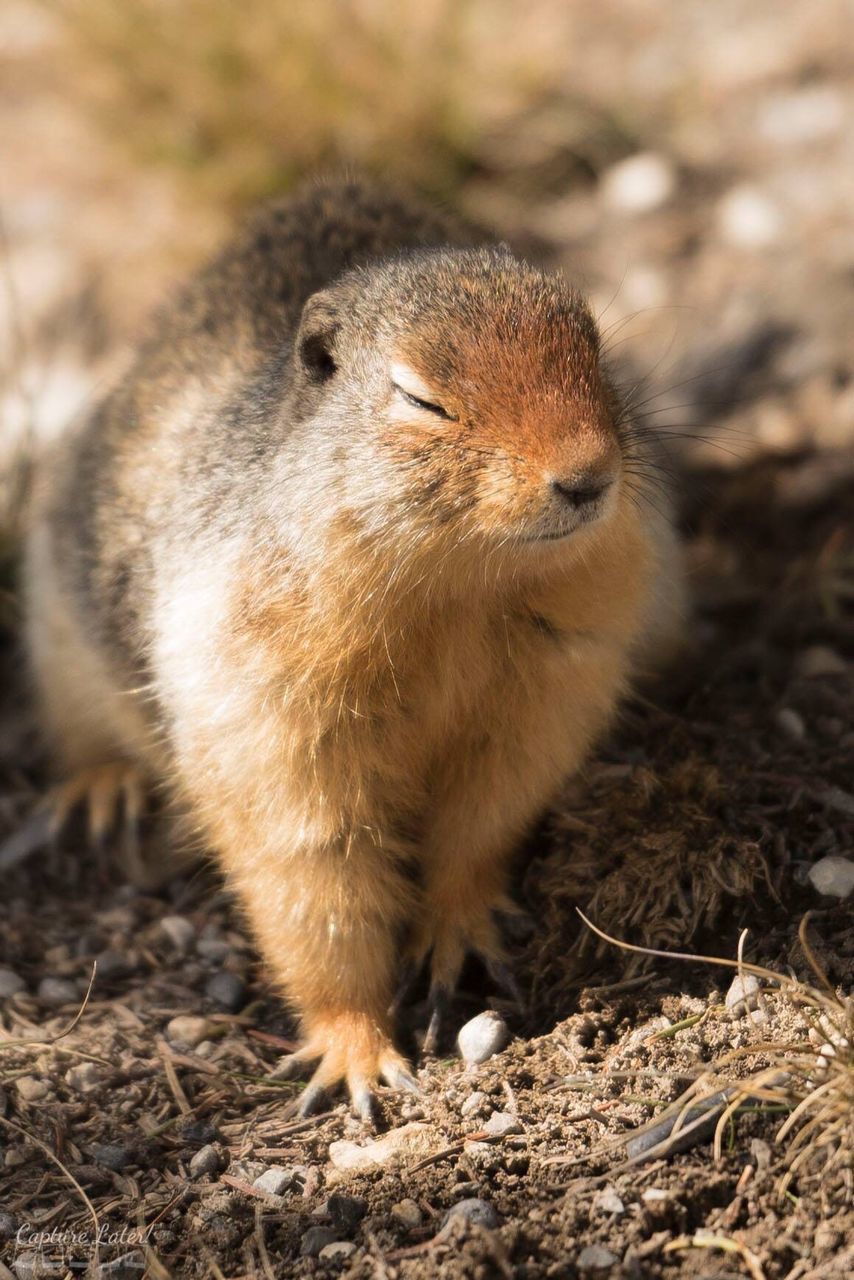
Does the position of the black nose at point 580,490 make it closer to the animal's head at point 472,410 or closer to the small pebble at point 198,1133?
the animal's head at point 472,410

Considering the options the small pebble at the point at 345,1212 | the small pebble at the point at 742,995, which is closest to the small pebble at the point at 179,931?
the small pebble at the point at 345,1212

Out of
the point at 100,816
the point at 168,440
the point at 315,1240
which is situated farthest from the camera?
the point at 100,816

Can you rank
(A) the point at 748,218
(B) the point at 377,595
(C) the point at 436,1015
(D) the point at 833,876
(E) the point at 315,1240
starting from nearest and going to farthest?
(E) the point at 315,1240
(B) the point at 377,595
(D) the point at 833,876
(C) the point at 436,1015
(A) the point at 748,218

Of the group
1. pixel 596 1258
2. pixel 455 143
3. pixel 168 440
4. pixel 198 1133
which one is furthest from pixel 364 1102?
pixel 455 143

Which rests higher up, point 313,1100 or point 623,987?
point 623,987

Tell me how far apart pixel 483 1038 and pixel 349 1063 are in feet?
1.38

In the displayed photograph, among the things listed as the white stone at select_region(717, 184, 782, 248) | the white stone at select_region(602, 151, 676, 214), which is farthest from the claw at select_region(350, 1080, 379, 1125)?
the white stone at select_region(602, 151, 676, 214)

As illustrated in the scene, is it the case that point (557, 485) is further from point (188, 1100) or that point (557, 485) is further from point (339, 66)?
point (339, 66)

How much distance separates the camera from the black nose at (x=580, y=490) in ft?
10.5

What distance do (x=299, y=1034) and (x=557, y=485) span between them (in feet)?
7.20

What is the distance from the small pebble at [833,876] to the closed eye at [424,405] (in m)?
1.88

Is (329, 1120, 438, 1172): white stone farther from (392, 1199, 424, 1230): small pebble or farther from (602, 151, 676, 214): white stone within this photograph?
(602, 151, 676, 214): white stone

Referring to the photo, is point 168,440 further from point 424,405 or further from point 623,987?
point 623,987

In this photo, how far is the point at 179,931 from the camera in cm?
498
